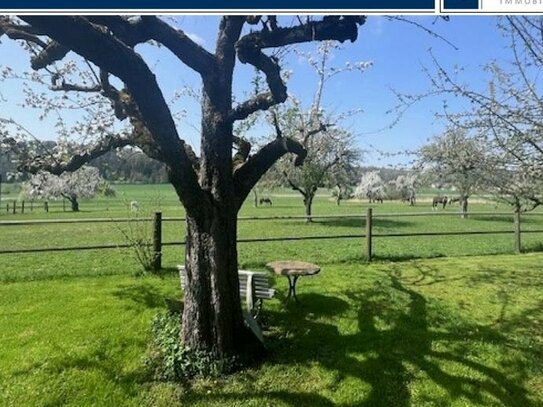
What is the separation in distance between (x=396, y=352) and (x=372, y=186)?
61.6m

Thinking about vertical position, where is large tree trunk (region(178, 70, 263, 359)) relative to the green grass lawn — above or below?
above

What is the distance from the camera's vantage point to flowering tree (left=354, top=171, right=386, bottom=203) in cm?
6294

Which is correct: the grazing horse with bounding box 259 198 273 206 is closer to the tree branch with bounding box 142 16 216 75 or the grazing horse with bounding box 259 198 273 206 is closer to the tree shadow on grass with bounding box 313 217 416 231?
the tree shadow on grass with bounding box 313 217 416 231

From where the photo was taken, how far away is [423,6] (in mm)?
2072

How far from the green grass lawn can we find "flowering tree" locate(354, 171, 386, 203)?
57.4m

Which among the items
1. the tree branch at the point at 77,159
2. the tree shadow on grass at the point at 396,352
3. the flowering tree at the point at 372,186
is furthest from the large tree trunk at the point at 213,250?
the flowering tree at the point at 372,186

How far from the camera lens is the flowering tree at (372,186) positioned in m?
62.9

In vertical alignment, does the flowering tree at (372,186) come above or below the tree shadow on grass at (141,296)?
above

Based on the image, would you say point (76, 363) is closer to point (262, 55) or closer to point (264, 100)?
point (264, 100)

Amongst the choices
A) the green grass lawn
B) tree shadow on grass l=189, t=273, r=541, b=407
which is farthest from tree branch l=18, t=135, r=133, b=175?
tree shadow on grass l=189, t=273, r=541, b=407

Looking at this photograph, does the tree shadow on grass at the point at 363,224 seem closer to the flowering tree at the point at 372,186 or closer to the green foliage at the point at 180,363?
the green foliage at the point at 180,363

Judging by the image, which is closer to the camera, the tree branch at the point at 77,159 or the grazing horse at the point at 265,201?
the tree branch at the point at 77,159

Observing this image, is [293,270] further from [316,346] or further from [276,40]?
[276,40]

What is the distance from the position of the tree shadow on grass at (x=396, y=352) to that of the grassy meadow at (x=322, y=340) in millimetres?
15
